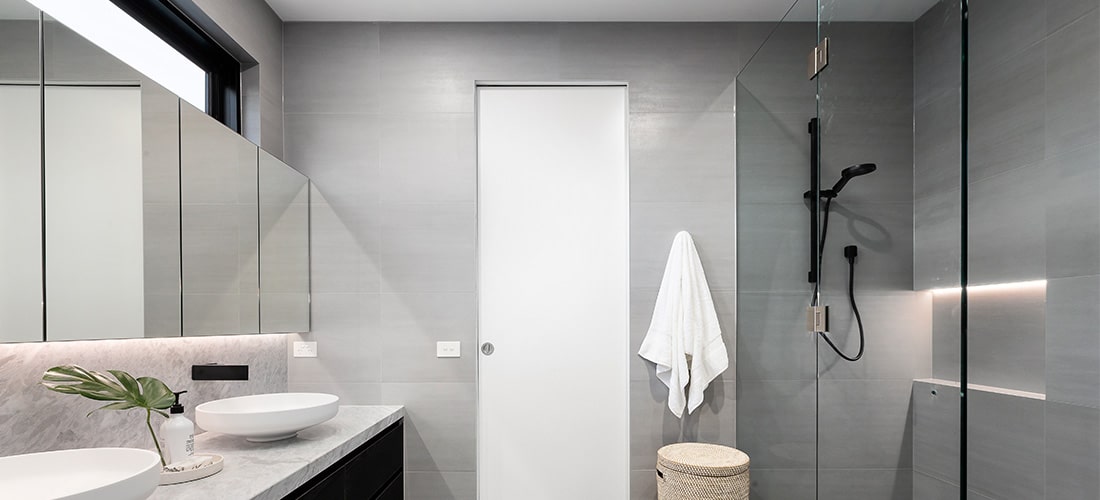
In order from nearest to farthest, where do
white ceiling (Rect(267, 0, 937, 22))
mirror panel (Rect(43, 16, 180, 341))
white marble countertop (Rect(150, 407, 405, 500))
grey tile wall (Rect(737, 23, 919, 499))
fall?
mirror panel (Rect(43, 16, 180, 341)), white marble countertop (Rect(150, 407, 405, 500)), grey tile wall (Rect(737, 23, 919, 499)), white ceiling (Rect(267, 0, 937, 22))

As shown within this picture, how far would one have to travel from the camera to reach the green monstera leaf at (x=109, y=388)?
1586 mm

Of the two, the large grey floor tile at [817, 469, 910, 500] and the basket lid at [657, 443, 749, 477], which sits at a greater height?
the large grey floor tile at [817, 469, 910, 500]

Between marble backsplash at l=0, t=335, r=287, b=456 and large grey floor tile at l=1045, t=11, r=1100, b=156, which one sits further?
marble backsplash at l=0, t=335, r=287, b=456

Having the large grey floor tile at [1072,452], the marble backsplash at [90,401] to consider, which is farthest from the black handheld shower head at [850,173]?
the marble backsplash at [90,401]

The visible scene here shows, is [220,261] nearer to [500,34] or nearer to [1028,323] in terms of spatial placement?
[500,34]

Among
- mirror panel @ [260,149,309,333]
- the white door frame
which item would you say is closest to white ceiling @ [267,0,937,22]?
the white door frame

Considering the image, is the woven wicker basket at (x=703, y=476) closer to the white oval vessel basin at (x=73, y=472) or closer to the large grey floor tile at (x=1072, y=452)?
the large grey floor tile at (x=1072, y=452)

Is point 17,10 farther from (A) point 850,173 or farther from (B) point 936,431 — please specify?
(B) point 936,431

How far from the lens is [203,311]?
226cm

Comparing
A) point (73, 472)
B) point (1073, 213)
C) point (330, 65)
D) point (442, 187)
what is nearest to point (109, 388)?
point (73, 472)

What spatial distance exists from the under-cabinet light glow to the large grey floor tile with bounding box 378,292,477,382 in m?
1.16

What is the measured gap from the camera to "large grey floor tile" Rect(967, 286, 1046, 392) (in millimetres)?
1527

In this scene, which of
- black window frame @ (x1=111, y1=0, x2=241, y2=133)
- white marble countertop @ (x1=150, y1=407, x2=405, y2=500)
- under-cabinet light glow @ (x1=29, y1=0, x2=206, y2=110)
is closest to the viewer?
white marble countertop @ (x1=150, y1=407, x2=405, y2=500)

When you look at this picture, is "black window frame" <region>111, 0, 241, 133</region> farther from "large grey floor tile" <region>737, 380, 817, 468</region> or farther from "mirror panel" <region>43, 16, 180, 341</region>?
"large grey floor tile" <region>737, 380, 817, 468</region>
